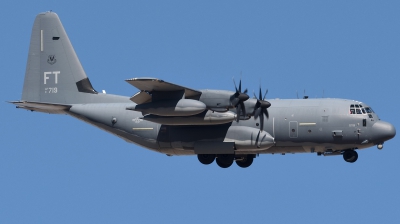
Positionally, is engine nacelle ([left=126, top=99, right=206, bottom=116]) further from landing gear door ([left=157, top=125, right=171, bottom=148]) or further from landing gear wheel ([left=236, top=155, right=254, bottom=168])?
landing gear wheel ([left=236, top=155, right=254, bottom=168])

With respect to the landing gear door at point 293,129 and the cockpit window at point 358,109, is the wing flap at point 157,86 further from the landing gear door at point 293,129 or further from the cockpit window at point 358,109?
the cockpit window at point 358,109

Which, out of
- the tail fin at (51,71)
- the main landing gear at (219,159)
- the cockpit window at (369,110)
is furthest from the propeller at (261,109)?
the tail fin at (51,71)

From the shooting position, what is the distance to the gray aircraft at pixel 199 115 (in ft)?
101

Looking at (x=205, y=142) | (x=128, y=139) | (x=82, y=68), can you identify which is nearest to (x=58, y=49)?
(x=82, y=68)

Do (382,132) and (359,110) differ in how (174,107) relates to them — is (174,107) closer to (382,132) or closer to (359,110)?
(359,110)

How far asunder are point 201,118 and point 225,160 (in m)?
3.08

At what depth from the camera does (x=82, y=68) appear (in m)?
36.7

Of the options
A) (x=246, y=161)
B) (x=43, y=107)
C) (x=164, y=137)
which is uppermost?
(x=43, y=107)

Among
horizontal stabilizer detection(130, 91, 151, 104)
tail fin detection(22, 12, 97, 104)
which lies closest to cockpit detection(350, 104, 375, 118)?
horizontal stabilizer detection(130, 91, 151, 104)

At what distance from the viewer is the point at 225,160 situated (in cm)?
3381

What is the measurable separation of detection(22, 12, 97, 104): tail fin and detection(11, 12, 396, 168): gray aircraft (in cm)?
5

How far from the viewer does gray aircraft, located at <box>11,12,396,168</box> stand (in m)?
30.8

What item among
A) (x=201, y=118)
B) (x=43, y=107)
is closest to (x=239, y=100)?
(x=201, y=118)

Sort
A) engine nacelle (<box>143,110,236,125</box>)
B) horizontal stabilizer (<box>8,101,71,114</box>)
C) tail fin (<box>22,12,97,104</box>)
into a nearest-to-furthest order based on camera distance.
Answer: engine nacelle (<box>143,110,236,125</box>)
horizontal stabilizer (<box>8,101,71,114</box>)
tail fin (<box>22,12,97,104</box>)
